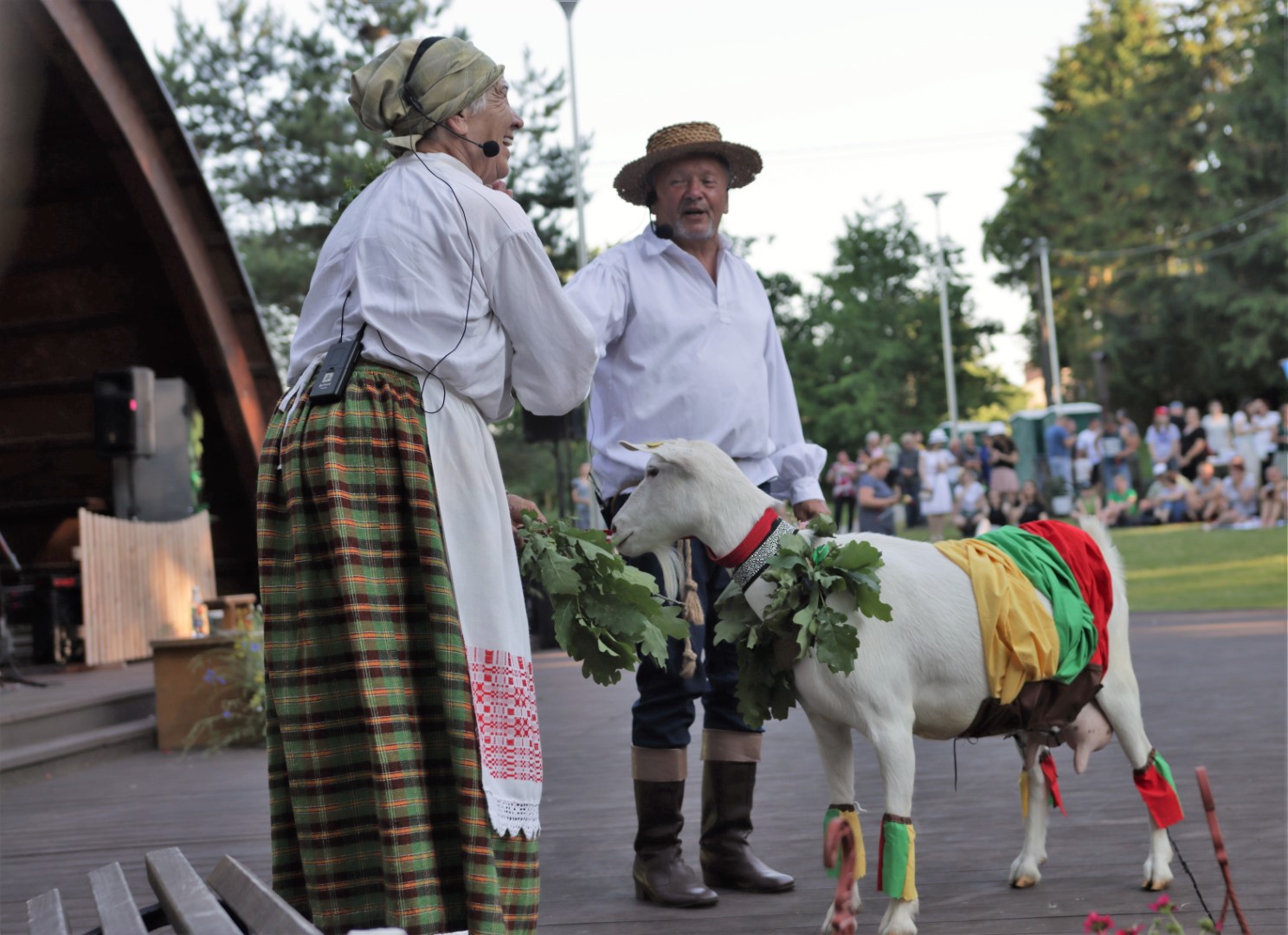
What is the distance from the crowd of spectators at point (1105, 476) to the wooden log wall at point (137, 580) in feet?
27.6

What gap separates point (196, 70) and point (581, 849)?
101 feet

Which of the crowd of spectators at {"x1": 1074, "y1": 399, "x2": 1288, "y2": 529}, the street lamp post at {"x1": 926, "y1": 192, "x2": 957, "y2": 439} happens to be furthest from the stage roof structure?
the street lamp post at {"x1": 926, "y1": 192, "x2": 957, "y2": 439}

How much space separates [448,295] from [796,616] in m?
1.34

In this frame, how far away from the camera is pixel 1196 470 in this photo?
75.0 ft

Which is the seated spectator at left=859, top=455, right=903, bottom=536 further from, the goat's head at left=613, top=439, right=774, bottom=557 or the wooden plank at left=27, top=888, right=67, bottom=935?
the wooden plank at left=27, top=888, right=67, bottom=935

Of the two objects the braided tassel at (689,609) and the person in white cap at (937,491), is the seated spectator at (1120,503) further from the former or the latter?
the braided tassel at (689,609)

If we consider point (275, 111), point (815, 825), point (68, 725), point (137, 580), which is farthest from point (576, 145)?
point (815, 825)

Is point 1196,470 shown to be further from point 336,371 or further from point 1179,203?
point 1179,203

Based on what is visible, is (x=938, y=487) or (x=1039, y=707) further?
(x=938, y=487)

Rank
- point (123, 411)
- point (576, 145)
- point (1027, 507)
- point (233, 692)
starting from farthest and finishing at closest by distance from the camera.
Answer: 1. point (576, 145)
2. point (1027, 507)
3. point (123, 411)
4. point (233, 692)

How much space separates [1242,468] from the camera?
20547mm

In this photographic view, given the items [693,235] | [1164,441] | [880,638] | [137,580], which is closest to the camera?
[880,638]

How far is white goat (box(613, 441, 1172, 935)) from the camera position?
384 cm

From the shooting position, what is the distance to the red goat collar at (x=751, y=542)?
399 cm
